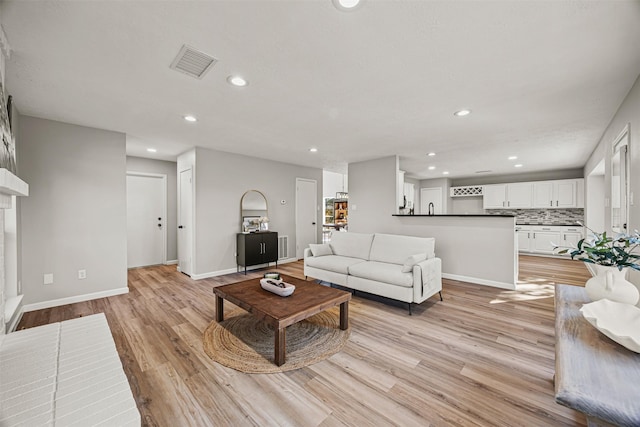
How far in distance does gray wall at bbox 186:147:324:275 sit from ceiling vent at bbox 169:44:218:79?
277 cm

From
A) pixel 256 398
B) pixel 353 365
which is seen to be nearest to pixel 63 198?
pixel 256 398

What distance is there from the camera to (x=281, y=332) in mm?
2121

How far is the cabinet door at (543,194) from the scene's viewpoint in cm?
716

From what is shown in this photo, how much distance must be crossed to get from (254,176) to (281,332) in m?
4.07

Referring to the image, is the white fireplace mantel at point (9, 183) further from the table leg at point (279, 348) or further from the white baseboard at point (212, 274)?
the white baseboard at point (212, 274)

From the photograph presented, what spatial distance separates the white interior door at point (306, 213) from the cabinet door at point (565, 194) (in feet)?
21.1

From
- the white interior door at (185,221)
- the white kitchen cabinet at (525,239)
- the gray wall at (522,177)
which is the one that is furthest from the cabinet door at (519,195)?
the white interior door at (185,221)

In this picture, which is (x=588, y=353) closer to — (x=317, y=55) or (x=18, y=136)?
(x=317, y=55)

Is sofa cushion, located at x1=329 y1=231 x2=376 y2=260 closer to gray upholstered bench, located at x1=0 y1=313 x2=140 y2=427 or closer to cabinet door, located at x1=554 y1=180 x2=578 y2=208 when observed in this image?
gray upholstered bench, located at x1=0 y1=313 x2=140 y2=427

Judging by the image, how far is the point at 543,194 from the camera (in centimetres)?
728

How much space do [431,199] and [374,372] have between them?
8197 mm

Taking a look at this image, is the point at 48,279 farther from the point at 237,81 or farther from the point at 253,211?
the point at 237,81

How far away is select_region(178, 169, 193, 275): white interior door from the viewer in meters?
4.88

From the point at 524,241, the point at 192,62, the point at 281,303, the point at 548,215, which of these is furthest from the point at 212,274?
the point at 548,215
